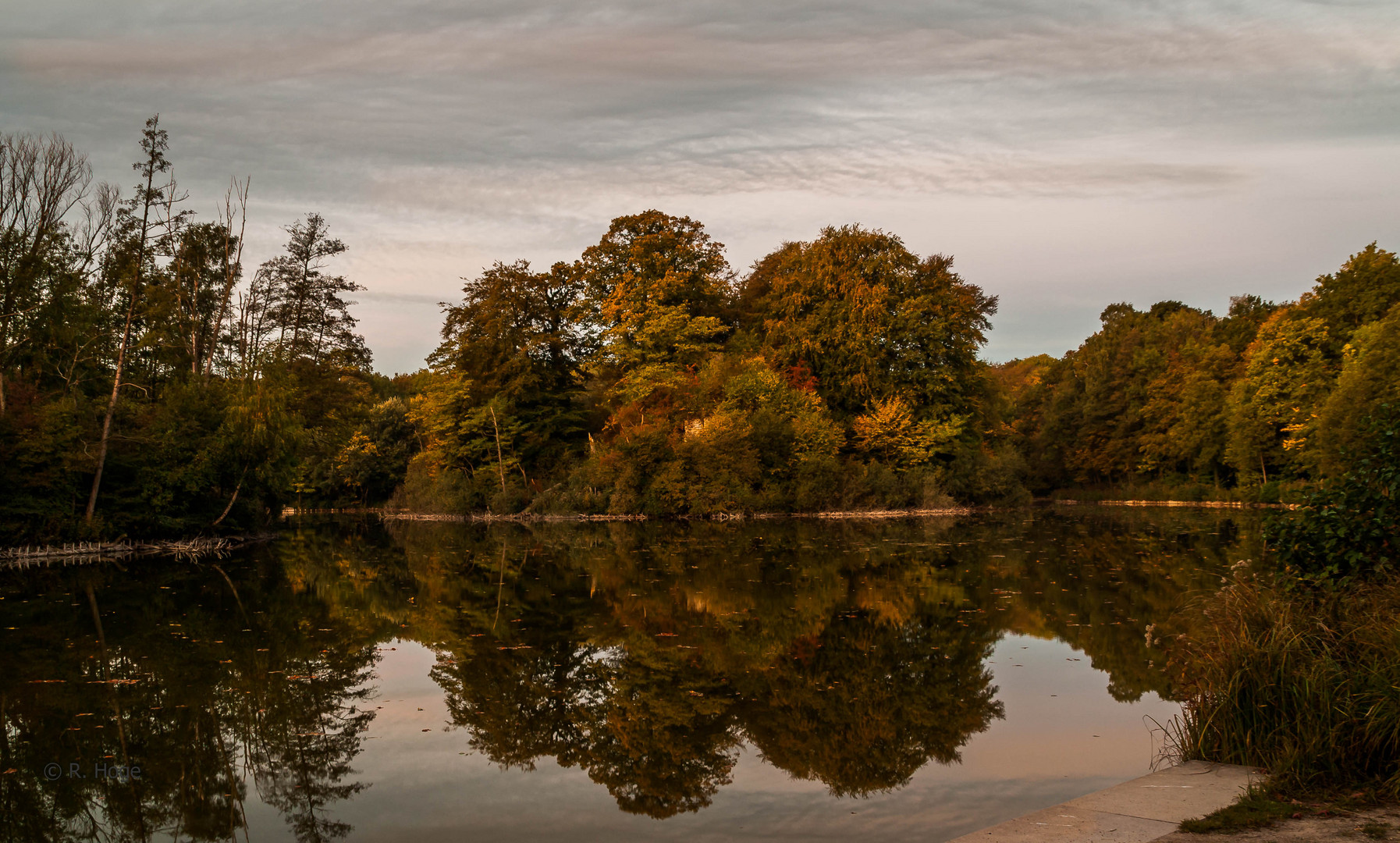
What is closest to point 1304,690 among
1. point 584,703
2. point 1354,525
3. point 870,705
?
point 1354,525

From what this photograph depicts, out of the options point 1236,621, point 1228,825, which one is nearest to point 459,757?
point 1228,825

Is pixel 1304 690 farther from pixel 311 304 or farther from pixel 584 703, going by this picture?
pixel 311 304

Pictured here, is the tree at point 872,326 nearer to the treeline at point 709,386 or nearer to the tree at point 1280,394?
the treeline at point 709,386

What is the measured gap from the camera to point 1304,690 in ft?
17.8

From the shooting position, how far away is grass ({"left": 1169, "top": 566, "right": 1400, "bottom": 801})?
5133 mm

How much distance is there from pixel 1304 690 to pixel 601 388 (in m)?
44.4

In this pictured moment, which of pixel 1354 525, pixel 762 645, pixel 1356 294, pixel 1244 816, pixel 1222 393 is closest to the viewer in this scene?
pixel 1244 816

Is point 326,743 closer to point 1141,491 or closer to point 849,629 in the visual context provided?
point 849,629

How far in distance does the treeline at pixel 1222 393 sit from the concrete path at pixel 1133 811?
23007mm

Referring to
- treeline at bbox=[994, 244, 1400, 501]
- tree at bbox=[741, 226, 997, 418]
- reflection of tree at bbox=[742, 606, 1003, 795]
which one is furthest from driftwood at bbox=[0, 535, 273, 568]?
treeline at bbox=[994, 244, 1400, 501]

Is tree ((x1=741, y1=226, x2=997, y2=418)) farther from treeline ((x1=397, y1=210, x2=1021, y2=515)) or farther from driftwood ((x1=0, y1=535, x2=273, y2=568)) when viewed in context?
driftwood ((x1=0, y1=535, x2=273, y2=568))

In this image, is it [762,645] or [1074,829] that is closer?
[1074,829]

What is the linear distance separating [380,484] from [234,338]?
21876 millimetres

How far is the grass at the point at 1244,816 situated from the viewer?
446 centimetres
